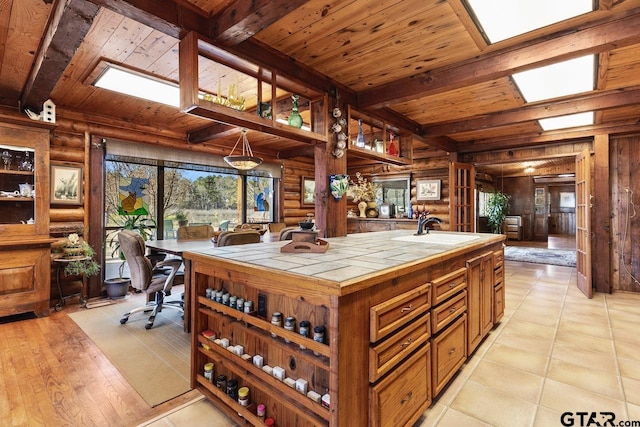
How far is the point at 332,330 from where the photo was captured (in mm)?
1183

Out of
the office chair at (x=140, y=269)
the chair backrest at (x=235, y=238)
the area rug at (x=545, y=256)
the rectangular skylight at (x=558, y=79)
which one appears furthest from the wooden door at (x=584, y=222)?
the office chair at (x=140, y=269)

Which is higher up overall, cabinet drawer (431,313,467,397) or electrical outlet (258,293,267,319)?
electrical outlet (258,293,267,319)

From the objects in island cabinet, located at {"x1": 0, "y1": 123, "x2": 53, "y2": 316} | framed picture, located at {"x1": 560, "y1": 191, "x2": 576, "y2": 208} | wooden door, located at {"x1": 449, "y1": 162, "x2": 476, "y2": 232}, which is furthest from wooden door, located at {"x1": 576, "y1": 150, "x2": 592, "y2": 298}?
framed picture, located at {"x1": 560, "y1": 191, "x2": 576, "y2": 208}

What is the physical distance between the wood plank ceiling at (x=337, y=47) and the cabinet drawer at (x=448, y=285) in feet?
5.34

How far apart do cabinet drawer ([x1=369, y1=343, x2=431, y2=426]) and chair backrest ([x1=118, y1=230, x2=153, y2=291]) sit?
8.56ft

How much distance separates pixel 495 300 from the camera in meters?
2.88

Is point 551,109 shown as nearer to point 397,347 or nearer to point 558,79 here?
point 558,79

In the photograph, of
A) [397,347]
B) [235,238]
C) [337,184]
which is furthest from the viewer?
Result: [337,184]

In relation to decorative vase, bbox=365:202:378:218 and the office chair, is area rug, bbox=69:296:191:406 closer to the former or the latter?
the office chair

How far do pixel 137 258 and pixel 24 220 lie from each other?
168cm

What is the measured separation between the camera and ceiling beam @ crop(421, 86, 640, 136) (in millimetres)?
3221

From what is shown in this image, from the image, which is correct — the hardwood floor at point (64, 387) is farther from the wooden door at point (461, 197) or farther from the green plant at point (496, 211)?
the green plant at point (496, 211)

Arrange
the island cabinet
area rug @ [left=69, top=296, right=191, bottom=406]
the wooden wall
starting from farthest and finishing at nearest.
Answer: the wooden wall → the island cabinet → area rug @ [left=69, top=296, right=191, bottom=406]

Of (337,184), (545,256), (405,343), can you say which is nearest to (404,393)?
(405,343)
